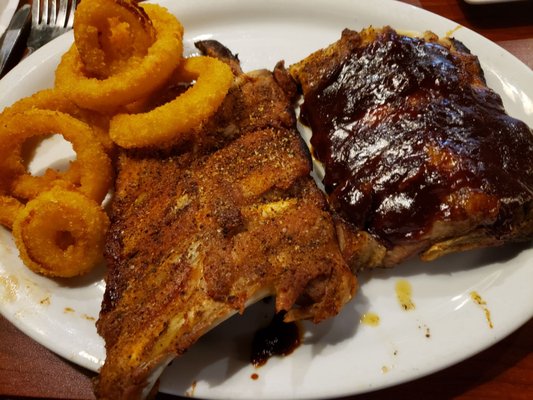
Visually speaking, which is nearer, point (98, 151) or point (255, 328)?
point (255, 328)

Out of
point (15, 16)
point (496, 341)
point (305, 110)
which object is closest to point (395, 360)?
point (496, 341)

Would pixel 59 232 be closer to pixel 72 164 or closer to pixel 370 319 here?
pixel 72 164

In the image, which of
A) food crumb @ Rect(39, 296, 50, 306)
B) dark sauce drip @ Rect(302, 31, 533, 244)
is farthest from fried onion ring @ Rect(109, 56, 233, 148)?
food crumb @ Rect(39, 296, 50, 306)

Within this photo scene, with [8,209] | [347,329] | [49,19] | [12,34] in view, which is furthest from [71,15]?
[347,329]

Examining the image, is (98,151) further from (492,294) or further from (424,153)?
(492,294)

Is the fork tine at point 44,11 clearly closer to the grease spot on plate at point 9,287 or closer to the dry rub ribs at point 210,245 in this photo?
the dry rub ribs at point 210,245
